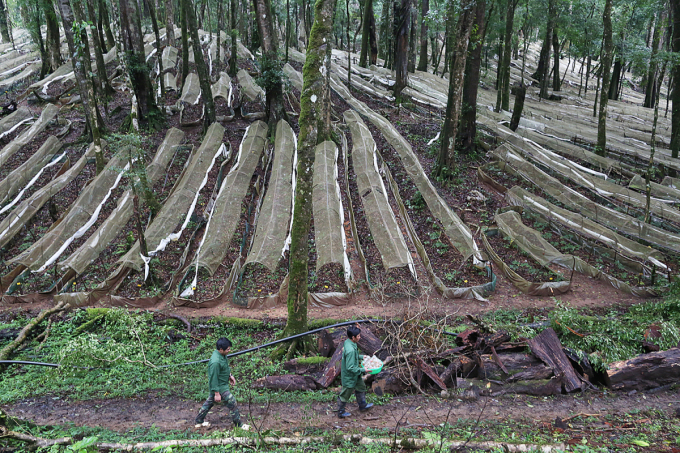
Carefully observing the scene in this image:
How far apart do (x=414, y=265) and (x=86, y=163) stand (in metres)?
13.4

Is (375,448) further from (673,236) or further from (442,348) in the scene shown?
(673,236)

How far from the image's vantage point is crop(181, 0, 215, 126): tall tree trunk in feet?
51.3

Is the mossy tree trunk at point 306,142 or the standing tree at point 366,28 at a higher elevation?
the standing tree at point 366,28

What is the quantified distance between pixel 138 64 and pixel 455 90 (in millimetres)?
13351

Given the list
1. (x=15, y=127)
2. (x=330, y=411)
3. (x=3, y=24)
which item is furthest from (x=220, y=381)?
(x=3, y=24)

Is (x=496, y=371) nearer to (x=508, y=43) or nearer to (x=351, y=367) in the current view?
(x=351, y=367)

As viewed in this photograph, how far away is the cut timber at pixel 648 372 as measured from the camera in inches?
242

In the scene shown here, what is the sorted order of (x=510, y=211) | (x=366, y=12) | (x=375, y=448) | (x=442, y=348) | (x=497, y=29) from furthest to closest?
(x=366, y=12), (x=497, y=29), (x=510, y=211), (x=442, y=348), (x=375, y=448)

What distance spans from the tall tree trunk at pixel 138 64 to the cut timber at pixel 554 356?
17.8 meters

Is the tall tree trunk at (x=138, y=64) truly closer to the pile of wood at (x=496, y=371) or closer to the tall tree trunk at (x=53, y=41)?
the tall tree trunk at (x=53, y=41)

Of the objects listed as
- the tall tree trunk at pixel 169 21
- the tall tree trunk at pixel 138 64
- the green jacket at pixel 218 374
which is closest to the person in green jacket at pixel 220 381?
the green jacket at pixel 218 374

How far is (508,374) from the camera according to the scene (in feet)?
21.5

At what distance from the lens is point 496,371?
6.61 meters

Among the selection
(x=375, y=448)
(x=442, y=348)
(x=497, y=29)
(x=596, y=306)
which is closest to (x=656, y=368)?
(x=442, y=348)
